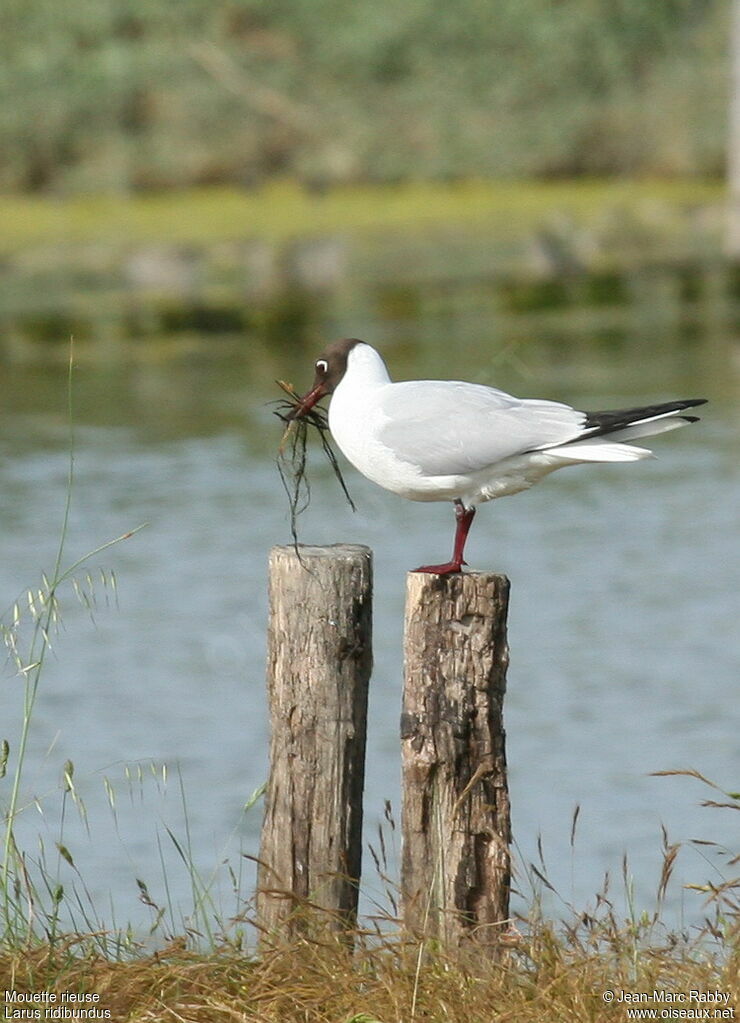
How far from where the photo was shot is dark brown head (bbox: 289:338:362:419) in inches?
166

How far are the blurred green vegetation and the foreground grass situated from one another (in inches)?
1032

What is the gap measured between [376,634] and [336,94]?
24944 millimetres

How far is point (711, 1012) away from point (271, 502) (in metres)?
8.26

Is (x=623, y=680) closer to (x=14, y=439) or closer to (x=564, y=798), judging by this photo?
(x=564, y=798)

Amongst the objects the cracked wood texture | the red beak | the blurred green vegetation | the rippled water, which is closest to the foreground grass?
the cracked wood texture

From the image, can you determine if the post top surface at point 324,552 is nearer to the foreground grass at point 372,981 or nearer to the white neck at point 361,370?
the white neck at point 361,370

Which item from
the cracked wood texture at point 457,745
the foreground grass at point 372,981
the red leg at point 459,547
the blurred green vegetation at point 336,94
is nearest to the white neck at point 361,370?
the red leg at point 459,547

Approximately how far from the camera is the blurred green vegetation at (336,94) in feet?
97.9

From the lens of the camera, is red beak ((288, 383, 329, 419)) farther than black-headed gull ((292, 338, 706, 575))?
Yes

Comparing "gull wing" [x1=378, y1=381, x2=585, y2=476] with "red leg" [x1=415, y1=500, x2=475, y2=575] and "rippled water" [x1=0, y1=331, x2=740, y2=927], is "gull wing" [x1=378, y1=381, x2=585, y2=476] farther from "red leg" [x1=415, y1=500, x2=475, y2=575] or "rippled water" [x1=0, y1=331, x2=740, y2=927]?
"rippled water" [x1=0, y1=331, x2=740, y2=927]

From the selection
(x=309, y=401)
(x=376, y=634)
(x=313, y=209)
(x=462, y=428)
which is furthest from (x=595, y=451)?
(x=313, y=209)

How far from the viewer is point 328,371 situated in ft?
14.0

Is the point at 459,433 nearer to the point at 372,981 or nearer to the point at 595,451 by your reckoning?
the point at 595,451

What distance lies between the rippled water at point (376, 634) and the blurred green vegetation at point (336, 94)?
1597 cm
